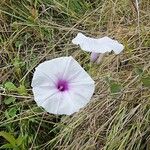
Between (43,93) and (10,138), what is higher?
(43,93)

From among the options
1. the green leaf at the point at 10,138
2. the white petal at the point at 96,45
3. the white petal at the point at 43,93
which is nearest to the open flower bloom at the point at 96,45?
the white petal at the point at 96,45

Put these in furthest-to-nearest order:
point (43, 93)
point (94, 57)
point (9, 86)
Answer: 1. point (9, 86)
2. point (94, 57)
3. point (43, 93)

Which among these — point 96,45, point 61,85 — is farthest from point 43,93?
point 96,45

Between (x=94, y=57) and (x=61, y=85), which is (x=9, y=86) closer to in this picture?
(x=94, y=57)

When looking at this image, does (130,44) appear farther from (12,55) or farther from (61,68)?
(61,68)

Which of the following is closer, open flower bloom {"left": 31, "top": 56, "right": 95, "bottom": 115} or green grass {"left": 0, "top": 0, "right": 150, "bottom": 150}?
open flower bloom {"left": 31, "top": 56, "right": 95, "bottom": 115}

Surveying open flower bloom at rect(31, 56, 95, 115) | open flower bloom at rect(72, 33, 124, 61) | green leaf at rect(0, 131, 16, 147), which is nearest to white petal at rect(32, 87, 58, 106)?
open flower bloom at rect(31, 56, 95, 115)

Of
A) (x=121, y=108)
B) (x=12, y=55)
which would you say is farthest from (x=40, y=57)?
(x=121, y=108)

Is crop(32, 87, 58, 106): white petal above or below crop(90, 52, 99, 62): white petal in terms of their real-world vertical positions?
below

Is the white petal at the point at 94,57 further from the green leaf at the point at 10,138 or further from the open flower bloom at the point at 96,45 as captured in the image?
the green leaf at the point at 10,138

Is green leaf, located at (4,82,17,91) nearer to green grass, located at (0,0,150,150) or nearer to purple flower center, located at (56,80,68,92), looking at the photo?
green grass, located at (0,0,150,150)
